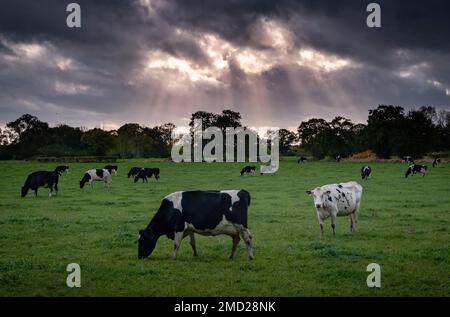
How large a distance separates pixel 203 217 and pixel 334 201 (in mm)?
6257

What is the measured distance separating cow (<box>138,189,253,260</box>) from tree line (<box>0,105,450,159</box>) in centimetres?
9063

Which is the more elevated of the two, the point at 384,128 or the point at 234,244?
the point at 384,128

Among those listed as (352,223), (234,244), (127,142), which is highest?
(127,142)

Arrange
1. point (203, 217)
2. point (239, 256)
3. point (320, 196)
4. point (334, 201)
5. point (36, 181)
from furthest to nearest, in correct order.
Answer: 1. point (36, 181)
2. point (334, 201)
3. point (320, 196)
4. point (239, 256)
5. point (203, 217)

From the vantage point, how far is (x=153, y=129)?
160 metres

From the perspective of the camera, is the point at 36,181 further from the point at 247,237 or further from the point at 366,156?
the point at 366,156

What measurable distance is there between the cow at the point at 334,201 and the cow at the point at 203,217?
15.0 ft

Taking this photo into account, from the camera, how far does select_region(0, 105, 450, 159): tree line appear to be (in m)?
100

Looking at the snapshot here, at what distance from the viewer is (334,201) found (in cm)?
1673

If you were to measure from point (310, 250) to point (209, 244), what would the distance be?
337cm

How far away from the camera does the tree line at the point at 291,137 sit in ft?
329

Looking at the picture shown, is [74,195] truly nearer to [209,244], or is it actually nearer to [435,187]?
[209,244]

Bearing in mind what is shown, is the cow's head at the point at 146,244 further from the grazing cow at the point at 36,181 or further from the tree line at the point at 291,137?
the tree line at the point at 291,137

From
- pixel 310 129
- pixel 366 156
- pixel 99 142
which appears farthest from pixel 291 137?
pixel 99 142
